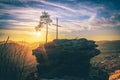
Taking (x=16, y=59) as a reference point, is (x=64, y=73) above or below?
below

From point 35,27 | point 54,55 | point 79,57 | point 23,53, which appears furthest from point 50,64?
point 23,53

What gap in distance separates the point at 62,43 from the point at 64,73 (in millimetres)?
3671

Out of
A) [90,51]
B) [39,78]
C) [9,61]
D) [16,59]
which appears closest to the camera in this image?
[9,61]

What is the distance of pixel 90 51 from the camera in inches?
1257

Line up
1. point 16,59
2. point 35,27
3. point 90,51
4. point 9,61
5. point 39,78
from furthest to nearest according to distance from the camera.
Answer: point 35,27 → point 90,51 → point 39,78 → point 16,59 → point 9,61

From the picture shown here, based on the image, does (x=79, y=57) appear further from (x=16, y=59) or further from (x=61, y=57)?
(x=16, y=59)

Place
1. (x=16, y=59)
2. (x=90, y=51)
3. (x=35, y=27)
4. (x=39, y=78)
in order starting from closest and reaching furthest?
1. (x=16, y=59)
2. (x=39, y=78)
3. (x=90, y=51)
4. (x=35, y=27)

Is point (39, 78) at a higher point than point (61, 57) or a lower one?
lower

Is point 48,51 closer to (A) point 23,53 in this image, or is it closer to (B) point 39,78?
(B) point 39,78

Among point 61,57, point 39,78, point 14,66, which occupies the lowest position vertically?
point 39,78

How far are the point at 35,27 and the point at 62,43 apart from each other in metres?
11.2

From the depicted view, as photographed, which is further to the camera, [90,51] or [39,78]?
[90,51]

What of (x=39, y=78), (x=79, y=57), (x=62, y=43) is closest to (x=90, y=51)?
(x=79, y=57)

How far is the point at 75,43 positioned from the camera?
103 ft
